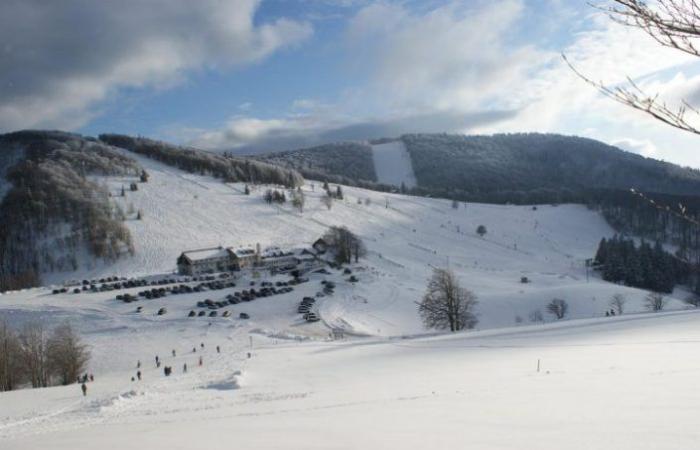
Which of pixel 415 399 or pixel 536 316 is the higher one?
pixel 415 399

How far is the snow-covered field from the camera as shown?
1048 cm

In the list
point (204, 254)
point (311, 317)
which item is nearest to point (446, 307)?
point (311, 317)

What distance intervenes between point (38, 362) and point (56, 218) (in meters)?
87.2

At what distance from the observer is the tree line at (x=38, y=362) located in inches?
1527

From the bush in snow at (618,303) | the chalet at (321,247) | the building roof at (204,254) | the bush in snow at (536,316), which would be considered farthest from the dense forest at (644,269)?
the building roof at (204,254)

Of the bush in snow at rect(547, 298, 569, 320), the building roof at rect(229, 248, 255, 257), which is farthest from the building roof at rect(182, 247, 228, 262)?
→ the bush in snow at rect(547, 298, 569, 320)

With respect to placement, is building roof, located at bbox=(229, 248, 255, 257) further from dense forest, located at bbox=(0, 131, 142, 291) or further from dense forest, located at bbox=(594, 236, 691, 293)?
dense forest, located at bbox=(594, 236, 691, 293)

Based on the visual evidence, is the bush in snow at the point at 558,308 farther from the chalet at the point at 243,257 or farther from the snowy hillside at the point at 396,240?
the chalet at the point at 243,257

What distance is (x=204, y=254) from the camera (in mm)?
92375

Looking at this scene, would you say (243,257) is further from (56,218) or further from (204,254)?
(56,218)

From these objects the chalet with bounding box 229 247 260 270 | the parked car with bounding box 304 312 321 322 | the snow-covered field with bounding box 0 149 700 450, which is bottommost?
the parked car with bounding box 304 312 321 322

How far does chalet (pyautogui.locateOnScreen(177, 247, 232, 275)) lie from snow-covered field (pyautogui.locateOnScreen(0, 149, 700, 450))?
198 inches

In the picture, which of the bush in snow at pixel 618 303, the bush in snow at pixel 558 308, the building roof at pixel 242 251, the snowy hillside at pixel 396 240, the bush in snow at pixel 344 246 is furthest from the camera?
the building roof at pixel 242 251

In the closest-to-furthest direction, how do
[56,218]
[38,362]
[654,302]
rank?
[38,362], [654,302], [56,218]
